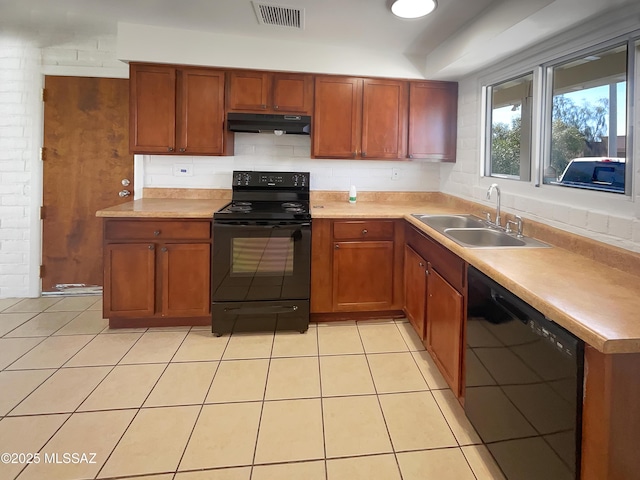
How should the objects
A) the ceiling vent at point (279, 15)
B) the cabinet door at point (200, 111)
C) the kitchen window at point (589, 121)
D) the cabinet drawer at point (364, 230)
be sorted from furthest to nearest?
the cabinet door at point (200, 111), the cabinet drawer at point (364, 230), the ceiling vent at point (279, 15), the kitchen window at point (589, 121)

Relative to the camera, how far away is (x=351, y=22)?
2742mm

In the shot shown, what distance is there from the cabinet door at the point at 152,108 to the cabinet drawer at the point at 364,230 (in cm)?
153

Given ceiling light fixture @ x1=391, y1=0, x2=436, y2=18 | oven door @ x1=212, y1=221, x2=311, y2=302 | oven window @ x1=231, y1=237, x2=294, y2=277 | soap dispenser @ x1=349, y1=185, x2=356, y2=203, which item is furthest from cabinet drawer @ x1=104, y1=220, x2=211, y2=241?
ceiling light fixture @ x1=391, y1=0, x2=436, y2=18

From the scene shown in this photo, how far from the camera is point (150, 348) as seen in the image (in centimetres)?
269

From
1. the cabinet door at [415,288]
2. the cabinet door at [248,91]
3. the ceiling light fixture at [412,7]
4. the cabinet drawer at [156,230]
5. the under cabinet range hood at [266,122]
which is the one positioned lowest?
the cabinet door at [415,288]

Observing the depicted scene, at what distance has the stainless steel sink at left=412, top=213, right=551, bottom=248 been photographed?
218cm

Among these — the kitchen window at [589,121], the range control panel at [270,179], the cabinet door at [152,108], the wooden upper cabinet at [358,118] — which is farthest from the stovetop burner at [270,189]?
the kitchen window at [589,121]

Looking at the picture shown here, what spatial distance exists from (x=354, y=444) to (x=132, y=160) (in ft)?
10.3

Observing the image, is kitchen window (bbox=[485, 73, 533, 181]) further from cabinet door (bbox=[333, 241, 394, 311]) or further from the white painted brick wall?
the white painted brick wall

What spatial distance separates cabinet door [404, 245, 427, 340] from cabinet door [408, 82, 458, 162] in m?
1.00

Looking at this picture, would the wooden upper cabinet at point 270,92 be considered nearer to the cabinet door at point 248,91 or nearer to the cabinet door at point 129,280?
the cabinet door at point 248,91

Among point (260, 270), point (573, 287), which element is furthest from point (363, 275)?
point (573, 287)

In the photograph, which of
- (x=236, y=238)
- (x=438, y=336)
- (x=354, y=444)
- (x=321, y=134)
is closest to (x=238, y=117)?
(x=321, y=134)

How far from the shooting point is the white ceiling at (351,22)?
2.12 meters
